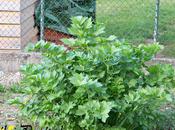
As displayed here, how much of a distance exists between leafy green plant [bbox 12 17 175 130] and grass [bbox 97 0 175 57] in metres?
4.48

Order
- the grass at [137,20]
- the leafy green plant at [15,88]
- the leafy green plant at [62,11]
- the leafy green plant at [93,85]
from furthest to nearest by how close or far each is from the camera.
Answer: the grass at [137,20] < the leafy green plant at [62,11] < the leafy green plant at [15,88] < the leafy green plant at [93,85]

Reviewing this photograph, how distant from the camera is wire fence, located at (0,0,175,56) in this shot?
7.23 m

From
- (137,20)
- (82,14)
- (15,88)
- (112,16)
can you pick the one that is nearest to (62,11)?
(82,14)

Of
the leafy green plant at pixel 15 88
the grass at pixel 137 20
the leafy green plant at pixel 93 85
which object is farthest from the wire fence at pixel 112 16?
the leafy green plant at pixel 93 85

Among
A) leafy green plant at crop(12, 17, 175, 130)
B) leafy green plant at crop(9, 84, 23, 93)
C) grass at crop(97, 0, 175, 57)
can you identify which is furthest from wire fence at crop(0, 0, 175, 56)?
leafy green plant at crop(12, 17, 175, 130)

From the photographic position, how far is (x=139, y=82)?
4.02 meters

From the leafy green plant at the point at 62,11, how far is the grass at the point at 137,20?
2.99 feet

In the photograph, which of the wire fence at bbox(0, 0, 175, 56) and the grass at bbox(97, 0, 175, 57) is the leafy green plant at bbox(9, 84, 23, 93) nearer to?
the wire fence at bbox(0, 0, 175, 56)

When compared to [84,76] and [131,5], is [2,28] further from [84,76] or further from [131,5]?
[131,5]

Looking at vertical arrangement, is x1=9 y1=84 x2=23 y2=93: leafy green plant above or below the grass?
below

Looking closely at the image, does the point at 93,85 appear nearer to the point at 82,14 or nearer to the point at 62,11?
the point at 62,11

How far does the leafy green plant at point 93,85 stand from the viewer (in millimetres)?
3754

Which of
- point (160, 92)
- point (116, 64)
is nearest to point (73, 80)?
point (116, 64)

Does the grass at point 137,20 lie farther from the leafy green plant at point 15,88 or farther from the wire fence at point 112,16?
the leafy green plant at point 15,88
